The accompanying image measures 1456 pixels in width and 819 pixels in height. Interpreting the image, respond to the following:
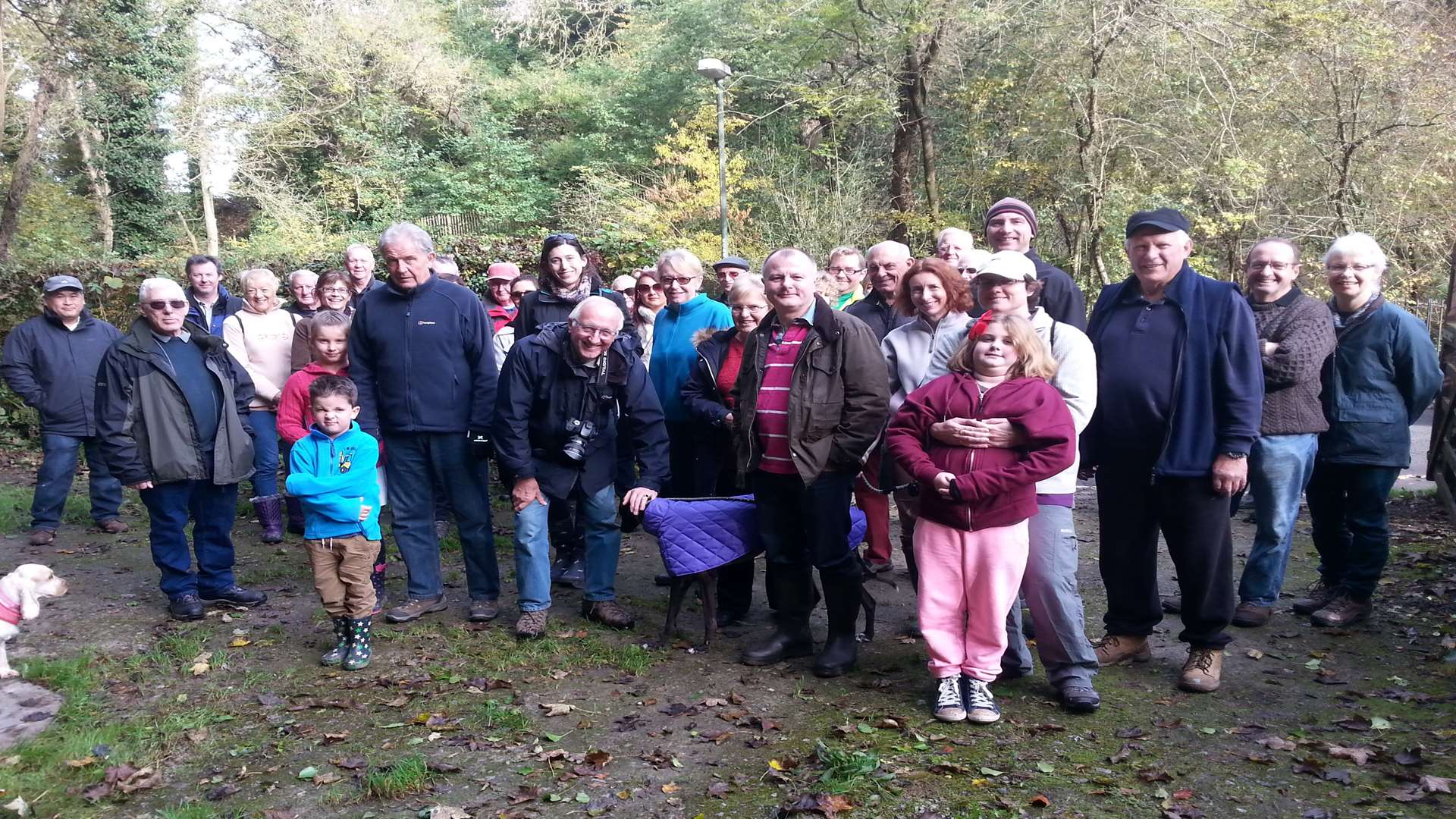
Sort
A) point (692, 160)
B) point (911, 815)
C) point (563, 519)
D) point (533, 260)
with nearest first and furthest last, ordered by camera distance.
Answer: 1. point (911, 815)
2. point (563, 519)
3. point (533, 260)
4. point (692, 160)

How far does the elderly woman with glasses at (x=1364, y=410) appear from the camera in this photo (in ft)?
17.4

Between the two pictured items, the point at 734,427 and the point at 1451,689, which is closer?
the point at 1451,689

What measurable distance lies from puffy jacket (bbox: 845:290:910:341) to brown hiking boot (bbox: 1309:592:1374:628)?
9.13 ft

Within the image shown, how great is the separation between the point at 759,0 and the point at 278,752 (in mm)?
20008

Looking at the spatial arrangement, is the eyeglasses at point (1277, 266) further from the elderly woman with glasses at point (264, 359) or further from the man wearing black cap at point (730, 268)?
the elderly woman with glasses at point (264, 359)

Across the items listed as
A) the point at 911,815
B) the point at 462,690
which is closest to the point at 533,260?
the point at 462,690

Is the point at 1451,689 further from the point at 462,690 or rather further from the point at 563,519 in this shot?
the point at 563,519

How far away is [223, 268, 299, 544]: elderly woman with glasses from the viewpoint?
7.35 meters

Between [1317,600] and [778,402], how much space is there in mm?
3449

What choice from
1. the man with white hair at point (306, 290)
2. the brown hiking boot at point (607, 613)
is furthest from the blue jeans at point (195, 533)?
the man with white hair at point (306, 290)

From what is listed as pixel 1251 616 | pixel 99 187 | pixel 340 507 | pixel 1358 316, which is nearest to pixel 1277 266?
pixel 1358 316

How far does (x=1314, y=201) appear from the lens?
16359 millimetres

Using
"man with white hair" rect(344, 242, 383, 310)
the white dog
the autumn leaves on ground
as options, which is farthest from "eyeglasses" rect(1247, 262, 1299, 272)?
the white dog

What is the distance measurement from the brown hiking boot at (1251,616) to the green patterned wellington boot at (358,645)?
15.1ft
